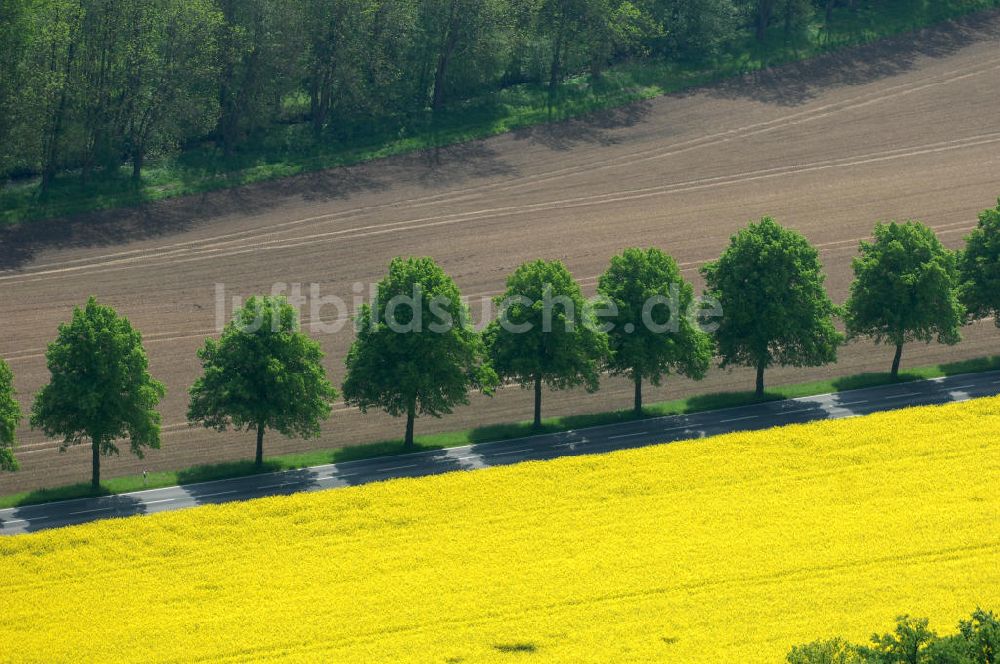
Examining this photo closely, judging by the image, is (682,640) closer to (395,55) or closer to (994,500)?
(994,500)

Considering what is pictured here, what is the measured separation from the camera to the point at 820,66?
147 metres

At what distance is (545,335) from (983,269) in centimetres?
3187

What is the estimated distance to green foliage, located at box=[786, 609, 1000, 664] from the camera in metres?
58.8

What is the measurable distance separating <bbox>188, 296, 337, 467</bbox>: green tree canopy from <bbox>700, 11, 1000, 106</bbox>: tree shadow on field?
63.8m

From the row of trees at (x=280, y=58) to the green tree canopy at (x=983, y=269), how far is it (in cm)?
4892

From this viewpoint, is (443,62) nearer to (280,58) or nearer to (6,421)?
(280,58)

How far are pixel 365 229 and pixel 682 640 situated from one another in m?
62.7

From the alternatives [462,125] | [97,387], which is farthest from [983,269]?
[97,387]

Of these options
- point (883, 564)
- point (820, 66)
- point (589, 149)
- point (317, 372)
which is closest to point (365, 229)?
point (589, 149)

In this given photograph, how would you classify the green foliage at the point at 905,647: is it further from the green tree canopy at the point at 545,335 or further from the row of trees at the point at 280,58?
the row of trees at the point at 280,58

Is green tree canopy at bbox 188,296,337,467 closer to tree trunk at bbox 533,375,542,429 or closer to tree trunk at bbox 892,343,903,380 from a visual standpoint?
tree trunk at bbox 533,375,542,429

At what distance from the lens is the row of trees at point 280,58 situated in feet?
413

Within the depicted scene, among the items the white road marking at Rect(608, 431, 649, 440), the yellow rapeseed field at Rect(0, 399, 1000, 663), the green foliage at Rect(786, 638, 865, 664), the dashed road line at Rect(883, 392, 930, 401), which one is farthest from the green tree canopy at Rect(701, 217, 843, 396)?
the green foliage at Rect(786, 638, 865, 664)

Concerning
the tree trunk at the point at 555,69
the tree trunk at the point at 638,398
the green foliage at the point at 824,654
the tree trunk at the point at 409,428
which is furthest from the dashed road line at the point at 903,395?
the tree trunk at the point at 555,69
